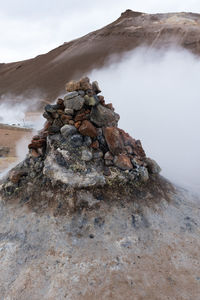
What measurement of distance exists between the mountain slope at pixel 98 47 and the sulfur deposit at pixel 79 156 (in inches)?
766

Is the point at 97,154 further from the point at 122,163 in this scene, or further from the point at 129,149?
the point at 129,149

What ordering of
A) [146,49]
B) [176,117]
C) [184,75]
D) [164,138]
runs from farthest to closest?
[146,49]
[184,75]
[176,117]
[164,138]

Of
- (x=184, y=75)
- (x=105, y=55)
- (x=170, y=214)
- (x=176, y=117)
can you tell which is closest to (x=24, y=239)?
(x=170, y=214)

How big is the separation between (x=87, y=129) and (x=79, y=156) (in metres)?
0.50

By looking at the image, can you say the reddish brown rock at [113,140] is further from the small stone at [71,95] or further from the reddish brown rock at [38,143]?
the reddish brown rock at [38,143]

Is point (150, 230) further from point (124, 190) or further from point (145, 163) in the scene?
point (145, 163)

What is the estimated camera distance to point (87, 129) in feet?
12.0

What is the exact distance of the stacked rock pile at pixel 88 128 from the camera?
365 cm

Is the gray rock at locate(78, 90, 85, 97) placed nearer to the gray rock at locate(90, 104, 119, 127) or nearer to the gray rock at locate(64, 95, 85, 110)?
the gray rock at locate(64, 95, 85, 110)

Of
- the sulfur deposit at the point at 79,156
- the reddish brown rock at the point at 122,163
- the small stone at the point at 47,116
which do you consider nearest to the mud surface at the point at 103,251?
the sulfur deposit at the point at 79,156

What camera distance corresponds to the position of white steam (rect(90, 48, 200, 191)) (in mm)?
6354

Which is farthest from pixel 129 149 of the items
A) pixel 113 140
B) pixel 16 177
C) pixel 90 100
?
pixel 16 177

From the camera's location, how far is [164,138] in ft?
25.2

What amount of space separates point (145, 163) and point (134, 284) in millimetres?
2108
